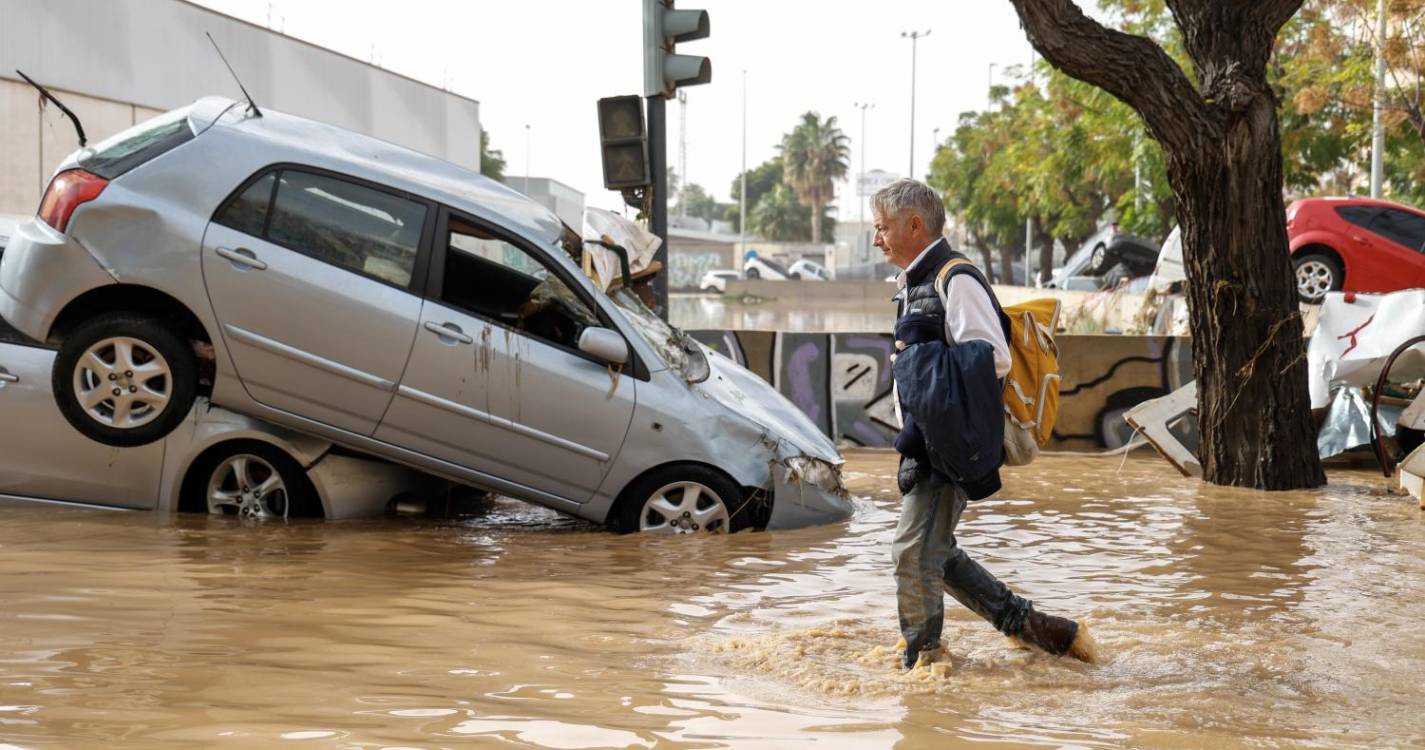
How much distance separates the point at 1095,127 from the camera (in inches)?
1236

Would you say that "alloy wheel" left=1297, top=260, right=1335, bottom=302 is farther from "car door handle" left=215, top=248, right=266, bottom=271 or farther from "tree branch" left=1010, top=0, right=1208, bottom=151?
"car door handle" left=215, top=248, right=266, bottom=271

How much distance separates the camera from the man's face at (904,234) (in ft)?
15.4

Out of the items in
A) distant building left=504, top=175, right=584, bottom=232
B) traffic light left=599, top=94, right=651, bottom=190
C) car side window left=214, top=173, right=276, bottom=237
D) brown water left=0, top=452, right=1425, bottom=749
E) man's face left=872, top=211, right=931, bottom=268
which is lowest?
brown water left=0, top=452, right=1425, bottom=749

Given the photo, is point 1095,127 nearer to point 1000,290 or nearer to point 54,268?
point 1000,290

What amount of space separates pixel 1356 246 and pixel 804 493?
1309 cm

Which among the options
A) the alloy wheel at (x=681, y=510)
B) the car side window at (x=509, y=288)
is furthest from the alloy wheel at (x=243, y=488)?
the alloy wheel at (x=681, y=510)

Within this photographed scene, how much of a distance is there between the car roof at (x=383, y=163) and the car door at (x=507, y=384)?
15 cm

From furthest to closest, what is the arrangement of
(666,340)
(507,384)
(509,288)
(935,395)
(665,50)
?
(665,50)
(666,340)
(509,288)
(507,384)
(935,395)

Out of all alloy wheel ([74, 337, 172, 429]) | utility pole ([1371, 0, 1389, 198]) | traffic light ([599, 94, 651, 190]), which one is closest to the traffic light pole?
traffic light ([599, 94, 651, 190])

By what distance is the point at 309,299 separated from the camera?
23.4 ft

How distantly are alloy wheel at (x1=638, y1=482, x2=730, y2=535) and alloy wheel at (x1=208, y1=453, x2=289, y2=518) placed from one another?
5.99 feet

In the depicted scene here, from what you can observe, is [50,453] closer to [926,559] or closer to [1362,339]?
[926,559]

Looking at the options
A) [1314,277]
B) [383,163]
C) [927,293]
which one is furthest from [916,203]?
[1314,277]

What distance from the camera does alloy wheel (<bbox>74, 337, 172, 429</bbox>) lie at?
7.19 m
